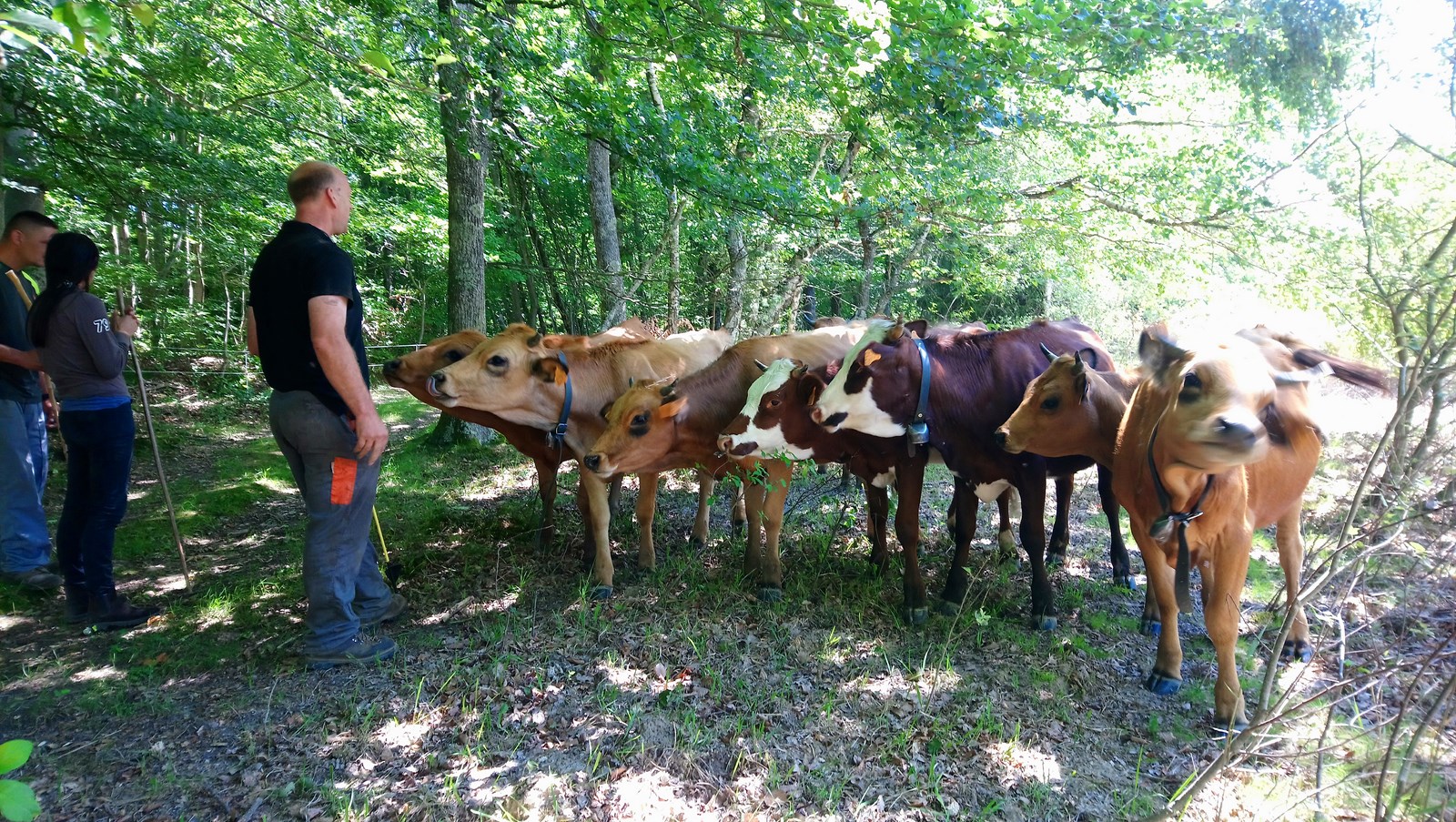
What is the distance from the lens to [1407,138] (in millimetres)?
2783

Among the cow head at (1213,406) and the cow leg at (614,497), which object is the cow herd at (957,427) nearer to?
the cow head at (1213,406)

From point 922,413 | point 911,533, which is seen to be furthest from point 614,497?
point 922,413

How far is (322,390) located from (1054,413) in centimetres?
439

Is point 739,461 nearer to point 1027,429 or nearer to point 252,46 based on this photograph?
point 1027,429

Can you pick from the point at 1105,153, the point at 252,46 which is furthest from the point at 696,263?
the point at 252,46

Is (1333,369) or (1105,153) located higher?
(1105,153)

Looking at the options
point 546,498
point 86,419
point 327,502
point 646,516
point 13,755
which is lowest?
point 646,516

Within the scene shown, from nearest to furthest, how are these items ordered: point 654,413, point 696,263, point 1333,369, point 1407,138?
point 1407,138
point 1333,369
point 654,413
point 696,263

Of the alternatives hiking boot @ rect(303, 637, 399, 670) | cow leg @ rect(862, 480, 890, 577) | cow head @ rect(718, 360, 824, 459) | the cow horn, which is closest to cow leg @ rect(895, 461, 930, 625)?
cow leg @ rect(862, 480, 890, 577)

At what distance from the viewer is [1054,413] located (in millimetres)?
4566

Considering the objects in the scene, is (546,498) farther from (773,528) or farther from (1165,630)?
(1165,630)

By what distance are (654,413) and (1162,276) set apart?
33.0ft

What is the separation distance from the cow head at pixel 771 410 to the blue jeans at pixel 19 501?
16.8ft

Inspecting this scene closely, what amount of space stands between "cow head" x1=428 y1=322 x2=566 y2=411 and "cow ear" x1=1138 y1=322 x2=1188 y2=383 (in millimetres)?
3935
